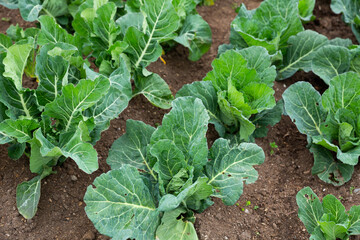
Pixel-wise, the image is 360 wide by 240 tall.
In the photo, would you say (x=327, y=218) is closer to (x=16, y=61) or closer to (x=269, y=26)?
(x=269, y=26)

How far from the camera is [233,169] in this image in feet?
10.8

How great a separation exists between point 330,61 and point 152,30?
5.59 feet

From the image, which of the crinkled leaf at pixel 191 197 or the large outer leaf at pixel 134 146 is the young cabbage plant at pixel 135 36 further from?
the crinkled leaf at pixel 191 197

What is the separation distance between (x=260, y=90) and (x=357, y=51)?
1.21m

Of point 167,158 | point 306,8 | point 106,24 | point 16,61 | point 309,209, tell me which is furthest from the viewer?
point 306,8

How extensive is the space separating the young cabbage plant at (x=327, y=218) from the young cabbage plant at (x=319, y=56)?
4.45ft

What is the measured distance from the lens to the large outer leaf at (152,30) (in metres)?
3.90

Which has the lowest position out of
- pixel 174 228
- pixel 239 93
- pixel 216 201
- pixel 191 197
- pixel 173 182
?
pixel 216 201

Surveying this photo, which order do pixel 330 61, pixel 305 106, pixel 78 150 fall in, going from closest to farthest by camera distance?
1. pixel 78 150
2. pixel 305 106
3. pixel 330 61

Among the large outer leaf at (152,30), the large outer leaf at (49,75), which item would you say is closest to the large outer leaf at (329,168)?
the large outer leaf at (152,30)

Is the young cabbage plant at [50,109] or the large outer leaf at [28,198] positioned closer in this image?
the young cabbage plant at [50,109]

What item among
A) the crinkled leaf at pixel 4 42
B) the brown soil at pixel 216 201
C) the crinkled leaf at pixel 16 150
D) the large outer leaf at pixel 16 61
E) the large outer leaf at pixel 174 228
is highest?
the large outer leaf at pixel 16 61

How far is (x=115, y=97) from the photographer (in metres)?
3.54

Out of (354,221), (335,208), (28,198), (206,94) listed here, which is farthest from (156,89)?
(354,221)
